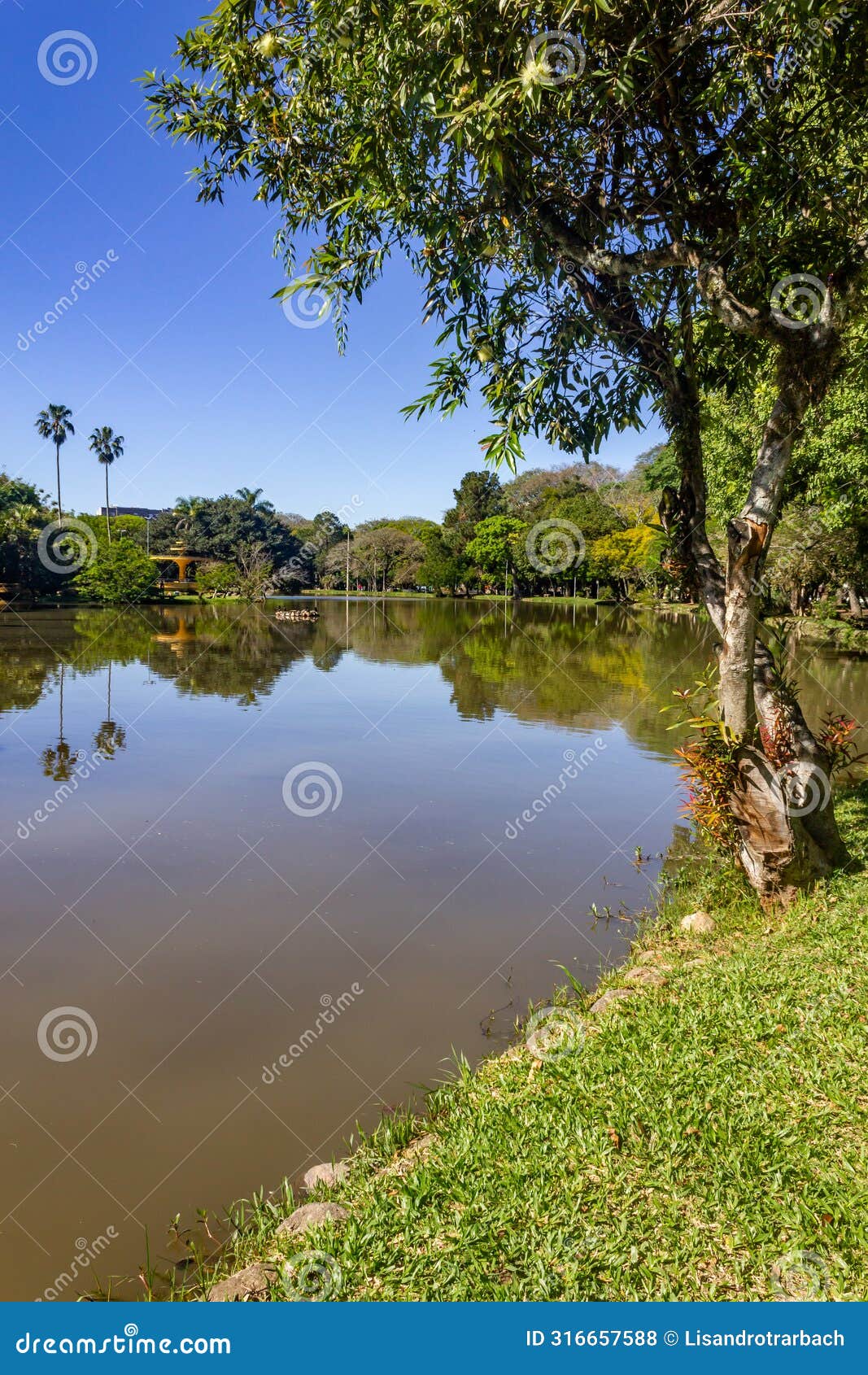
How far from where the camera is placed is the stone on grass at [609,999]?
4.14 m

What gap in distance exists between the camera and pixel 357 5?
460cm

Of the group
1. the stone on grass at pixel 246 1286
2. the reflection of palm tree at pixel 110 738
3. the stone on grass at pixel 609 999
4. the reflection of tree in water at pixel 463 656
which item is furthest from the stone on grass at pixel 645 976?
the reflection of palm tree at pixel 110 738

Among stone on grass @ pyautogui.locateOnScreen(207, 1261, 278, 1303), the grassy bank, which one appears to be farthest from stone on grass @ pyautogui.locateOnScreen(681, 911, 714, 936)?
stone on grass @ pyautogui.locateOnScreen(207, 1261, 278, 1303)

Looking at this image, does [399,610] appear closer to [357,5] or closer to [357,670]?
[357,670]

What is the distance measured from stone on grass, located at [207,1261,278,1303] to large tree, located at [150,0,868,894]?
3.91 meters

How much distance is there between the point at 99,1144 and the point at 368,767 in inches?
265

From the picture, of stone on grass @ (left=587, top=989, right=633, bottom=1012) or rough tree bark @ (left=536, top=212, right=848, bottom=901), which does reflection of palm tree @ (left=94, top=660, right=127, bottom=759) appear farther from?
rough tree bark @ (left=536, top=212, right=848, bottom=901)

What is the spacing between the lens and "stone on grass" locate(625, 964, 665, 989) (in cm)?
431

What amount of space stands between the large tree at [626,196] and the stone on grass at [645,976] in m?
1.21

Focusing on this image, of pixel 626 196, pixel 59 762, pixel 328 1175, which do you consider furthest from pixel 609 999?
pixel 59 762

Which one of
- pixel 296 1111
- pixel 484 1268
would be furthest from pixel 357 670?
pixel 484 1268

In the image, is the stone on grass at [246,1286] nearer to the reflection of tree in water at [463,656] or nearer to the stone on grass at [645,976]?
the stone on grass at [645,976]

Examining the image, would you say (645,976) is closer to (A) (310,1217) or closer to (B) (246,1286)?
(A) (310,1217)

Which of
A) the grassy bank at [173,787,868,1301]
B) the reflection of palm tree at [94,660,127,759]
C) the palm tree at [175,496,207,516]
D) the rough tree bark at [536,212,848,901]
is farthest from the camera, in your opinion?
the palm tree at [175,496,207,516]
